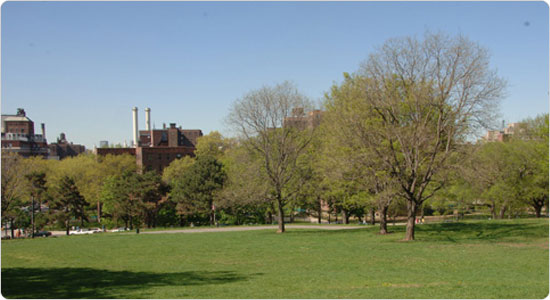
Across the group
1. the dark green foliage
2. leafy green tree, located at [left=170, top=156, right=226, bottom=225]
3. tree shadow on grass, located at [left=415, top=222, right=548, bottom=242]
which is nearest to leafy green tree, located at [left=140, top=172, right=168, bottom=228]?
the dark green foliage

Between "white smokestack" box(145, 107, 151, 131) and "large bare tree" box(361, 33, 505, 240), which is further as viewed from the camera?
"white smokestack" box(145, 107, 151, 131)

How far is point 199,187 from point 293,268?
40.7m

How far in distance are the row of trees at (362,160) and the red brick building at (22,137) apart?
7455 cm

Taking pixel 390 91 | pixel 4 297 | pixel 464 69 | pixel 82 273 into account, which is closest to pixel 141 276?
pixel 82 273

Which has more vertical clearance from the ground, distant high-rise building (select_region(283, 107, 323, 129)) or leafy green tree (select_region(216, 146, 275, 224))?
distant high-rise building (select_region(283, 107, 323, 129))

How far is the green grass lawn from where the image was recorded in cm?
1431

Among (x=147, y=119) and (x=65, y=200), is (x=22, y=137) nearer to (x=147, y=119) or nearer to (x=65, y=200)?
(x=147, y=119)

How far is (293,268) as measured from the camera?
19.7m

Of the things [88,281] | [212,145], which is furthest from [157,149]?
[88,281]

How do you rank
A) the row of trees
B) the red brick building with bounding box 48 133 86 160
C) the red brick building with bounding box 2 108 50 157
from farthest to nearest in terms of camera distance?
the red brick building with bounding box 48 133 86 160, the red brick building with bounding box 2 108 50 157, the row of trees

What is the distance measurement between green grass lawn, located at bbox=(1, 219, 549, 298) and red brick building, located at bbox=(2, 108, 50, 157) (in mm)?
110079

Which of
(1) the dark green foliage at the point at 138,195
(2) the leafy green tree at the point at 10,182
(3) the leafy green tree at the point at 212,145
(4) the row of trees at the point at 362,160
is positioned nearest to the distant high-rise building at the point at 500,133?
(4) the row of trees at the point at 362,160

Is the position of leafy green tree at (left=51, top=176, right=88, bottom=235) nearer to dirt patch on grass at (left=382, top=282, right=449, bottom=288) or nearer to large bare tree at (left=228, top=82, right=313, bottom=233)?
large bare tree at (left=228, top=82, right=313, bottom=233)

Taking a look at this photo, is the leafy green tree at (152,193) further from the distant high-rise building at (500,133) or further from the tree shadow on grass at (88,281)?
the tree shadow on grass at (88,281)
